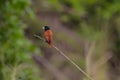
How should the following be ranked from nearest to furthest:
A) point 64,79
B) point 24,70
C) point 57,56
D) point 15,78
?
1. point 15,78
2. point 24,70
3. point 64,79
4. point 57,56

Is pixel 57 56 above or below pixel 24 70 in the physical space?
below

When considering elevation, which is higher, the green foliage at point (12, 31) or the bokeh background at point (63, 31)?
the green foliage at point (12, 31)

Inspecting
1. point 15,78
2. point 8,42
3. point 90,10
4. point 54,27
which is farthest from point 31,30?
point 15,78

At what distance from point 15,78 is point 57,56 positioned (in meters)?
5.94

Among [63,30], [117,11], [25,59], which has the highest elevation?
[25,59]

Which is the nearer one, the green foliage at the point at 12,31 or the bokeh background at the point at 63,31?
the green foliage at the point at 12,31

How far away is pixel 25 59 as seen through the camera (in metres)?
5.59

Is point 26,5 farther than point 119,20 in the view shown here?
No

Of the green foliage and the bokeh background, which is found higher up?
the green foliage

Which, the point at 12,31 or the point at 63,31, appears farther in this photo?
the point at 63,31

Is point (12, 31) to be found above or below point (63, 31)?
above

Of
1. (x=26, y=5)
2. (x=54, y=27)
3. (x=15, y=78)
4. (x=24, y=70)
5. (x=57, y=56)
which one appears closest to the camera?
(x=15, y=78)

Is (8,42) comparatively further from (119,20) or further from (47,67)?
(119,20)

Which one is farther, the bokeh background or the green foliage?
the bokeh background
